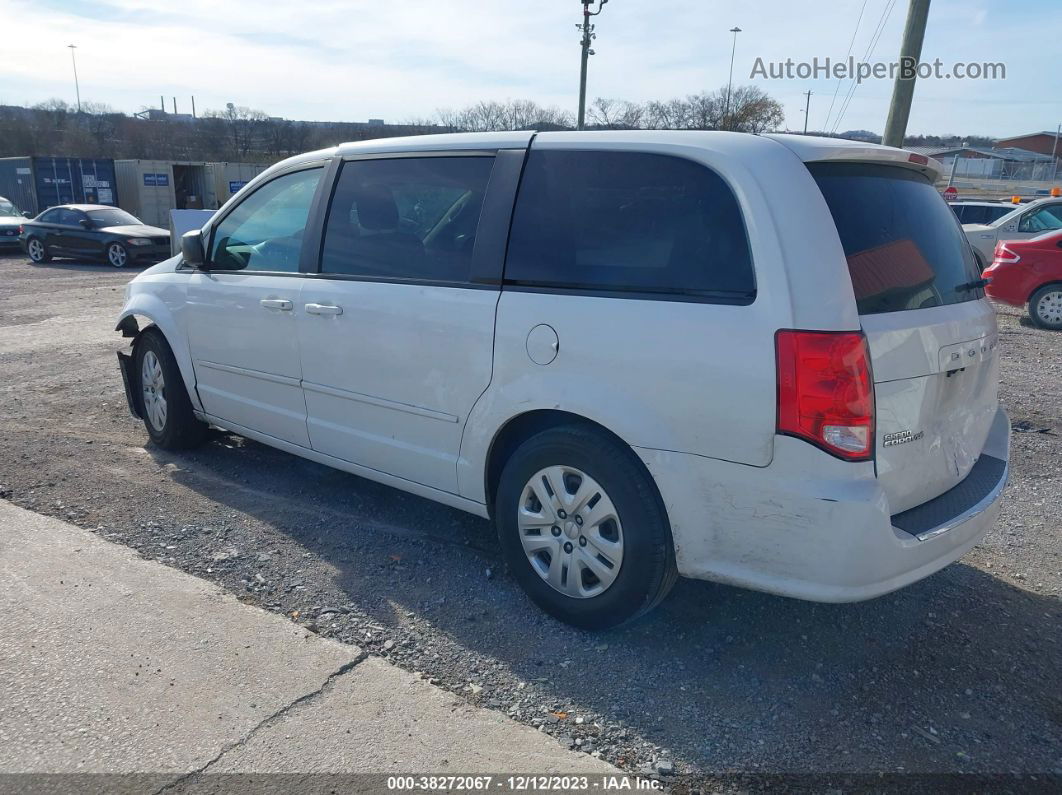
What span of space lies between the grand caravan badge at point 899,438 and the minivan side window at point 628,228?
66cm

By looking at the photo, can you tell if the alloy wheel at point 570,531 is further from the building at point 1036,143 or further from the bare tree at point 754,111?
the building at point 1036,143

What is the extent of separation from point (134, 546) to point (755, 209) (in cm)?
333

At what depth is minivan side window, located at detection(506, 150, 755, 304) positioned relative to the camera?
9.61 feet

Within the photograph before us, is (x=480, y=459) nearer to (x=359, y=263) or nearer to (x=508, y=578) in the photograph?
(x=508, y=578)

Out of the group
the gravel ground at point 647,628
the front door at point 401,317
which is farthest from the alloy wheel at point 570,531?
the front door at point 401,317

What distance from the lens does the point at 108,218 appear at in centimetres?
2042

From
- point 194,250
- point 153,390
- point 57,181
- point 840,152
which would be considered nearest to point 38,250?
point 57,181

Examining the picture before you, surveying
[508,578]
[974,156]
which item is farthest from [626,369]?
[974,156]

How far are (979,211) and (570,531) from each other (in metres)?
17.1

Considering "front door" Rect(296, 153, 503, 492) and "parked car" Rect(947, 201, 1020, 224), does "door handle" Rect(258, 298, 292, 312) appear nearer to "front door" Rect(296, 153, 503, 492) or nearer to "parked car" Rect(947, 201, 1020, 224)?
"front door" Rect(296, 153, 503, 492)

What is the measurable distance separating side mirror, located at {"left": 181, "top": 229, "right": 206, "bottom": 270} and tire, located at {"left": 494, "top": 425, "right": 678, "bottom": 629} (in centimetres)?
269

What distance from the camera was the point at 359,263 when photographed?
4.12 m

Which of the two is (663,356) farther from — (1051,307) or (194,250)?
(1051,307)

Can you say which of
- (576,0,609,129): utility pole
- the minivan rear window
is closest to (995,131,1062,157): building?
(576,0,609,129): utility pole
